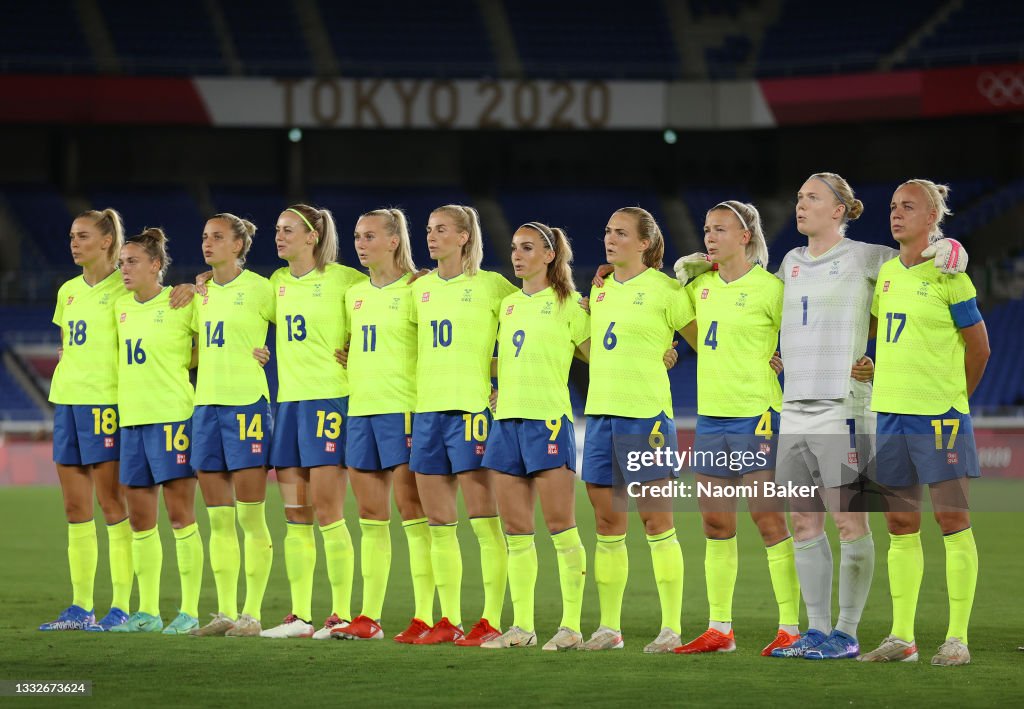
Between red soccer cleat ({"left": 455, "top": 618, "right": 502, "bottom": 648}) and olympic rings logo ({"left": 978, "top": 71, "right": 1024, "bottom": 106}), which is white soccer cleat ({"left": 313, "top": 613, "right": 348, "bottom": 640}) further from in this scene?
olympic rings logo ({"left": 978, "top": 71, "right": 1024, "bottom": 106})

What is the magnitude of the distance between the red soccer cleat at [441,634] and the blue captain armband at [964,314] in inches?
121

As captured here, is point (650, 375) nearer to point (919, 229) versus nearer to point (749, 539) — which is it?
point (919, 229)

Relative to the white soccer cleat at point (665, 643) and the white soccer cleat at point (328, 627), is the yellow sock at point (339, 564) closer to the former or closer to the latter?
the white soccer cleat at point (328, 627)

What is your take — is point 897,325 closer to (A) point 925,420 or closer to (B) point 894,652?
(A) point 925,420

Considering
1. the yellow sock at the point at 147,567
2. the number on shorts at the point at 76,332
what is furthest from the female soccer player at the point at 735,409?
the number on shorts at the point at 76,332

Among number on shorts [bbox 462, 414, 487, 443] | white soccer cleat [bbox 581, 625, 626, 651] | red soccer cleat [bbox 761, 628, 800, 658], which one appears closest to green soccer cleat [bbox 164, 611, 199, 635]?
number on shorts [bbox 462, 414, 487, 443]

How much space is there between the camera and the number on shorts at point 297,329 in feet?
28.3

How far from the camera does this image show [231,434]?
8.61m

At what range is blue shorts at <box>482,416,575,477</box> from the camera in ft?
26.1

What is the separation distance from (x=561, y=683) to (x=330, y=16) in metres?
28.9

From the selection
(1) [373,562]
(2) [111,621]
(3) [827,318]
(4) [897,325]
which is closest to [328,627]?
(1) [373,562]

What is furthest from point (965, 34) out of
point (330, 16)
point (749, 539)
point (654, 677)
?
point (654, 677)

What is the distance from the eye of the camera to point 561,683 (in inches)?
268

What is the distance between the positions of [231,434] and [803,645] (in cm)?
339
